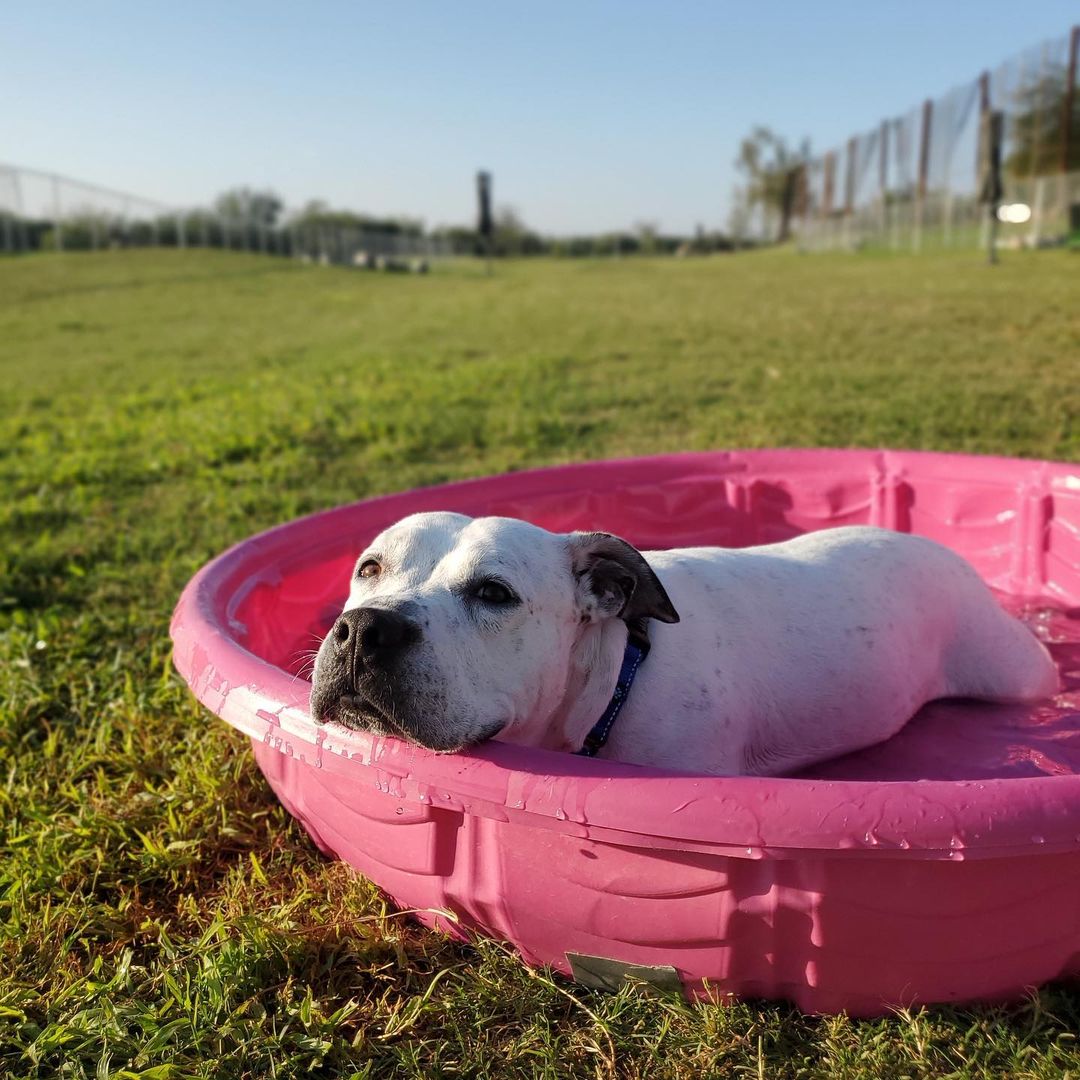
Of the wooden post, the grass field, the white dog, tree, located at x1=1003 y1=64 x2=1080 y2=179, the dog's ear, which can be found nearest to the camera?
the grass field

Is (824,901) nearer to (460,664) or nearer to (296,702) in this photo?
(460,664)

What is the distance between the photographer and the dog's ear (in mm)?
2902

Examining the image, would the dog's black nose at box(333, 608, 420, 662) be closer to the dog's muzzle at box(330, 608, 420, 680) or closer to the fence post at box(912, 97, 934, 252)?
the dog's muzzle at box(330, 608, 420, 680)

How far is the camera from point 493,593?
9.00 feet

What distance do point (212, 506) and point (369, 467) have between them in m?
1.29

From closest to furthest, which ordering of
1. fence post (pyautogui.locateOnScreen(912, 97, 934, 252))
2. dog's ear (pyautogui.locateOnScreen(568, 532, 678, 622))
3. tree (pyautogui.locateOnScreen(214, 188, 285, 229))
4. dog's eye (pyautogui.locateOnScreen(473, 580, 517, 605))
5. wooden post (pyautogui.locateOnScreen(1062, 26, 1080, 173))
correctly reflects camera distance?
dog's eye (pyautogui.locateOnScreen(473, 580, 517, 605)) < dog's ear (pyautogui.locateOnScreen(568, 532, 678, 622)) < wooden post (pyautogui.locateOnScreen(1062, 26, 1080, 173)) < fence post (pyautogui.locateOnScreen(912, 97, 934, 252)) < tree (pyautogui.locateOnScreen(214, 188, 285, 229))

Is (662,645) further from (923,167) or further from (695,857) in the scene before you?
(923,167)

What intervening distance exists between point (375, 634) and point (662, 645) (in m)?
1.04

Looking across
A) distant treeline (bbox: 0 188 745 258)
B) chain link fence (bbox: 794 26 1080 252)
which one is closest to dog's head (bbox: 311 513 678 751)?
chain link fence (bbox: 794 26 1080 252)

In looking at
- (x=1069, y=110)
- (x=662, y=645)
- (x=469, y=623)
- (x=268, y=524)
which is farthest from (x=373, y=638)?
(x=1069, y=110)

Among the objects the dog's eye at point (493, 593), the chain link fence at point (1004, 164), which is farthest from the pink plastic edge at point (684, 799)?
the chain link fence at point (1004, 164)

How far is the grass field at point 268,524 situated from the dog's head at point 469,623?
2.23 feet

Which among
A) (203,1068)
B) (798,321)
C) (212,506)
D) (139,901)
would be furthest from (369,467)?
(798,321)

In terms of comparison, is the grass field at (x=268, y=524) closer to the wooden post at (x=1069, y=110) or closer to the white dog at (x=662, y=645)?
the white dog at (x=662, y=645)
